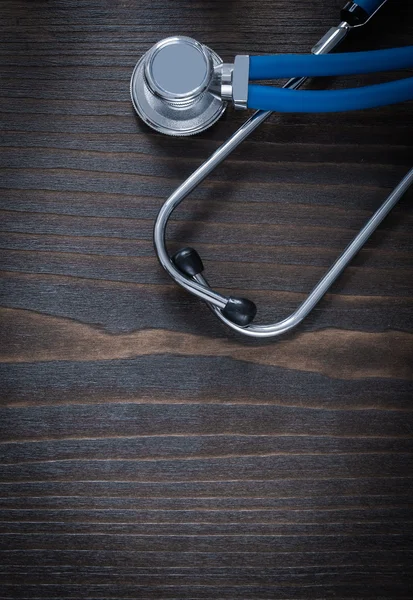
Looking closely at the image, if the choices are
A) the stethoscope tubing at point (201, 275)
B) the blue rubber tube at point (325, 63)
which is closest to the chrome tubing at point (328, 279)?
the stethoscope tubing at point (201, 275)

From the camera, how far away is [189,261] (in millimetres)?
722

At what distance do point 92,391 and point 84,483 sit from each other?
0.09 metres

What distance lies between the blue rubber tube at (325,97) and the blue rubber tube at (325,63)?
20mm

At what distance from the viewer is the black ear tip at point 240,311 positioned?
2.30ft

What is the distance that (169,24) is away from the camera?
83cm

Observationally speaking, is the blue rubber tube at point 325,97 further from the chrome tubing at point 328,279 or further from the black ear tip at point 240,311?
the black ear tip at point 240,311

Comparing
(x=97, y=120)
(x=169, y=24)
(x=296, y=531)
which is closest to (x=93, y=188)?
(x=97, y=120)

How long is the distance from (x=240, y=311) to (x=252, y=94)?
208mm

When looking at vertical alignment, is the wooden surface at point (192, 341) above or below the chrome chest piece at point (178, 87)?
below

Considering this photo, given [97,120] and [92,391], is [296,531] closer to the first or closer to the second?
[92,391]

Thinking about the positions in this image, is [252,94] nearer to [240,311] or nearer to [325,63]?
[325,63]

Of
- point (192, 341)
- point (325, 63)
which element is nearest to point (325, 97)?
point (325, 63)

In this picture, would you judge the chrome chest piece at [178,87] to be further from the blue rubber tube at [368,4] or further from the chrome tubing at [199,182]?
the blue rubber tube at [368,4]

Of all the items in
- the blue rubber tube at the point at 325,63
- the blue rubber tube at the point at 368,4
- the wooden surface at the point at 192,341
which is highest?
the blue rubber tube at the point at 368,4
